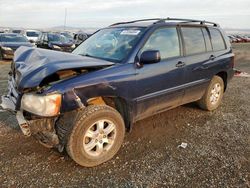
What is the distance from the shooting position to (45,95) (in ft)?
8.99

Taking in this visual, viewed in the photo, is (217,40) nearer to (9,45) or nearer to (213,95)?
(213,95)

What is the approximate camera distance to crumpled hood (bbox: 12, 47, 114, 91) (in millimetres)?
2809

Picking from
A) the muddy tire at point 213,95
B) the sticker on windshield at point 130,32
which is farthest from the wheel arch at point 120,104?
the muddy tire at point 213,95

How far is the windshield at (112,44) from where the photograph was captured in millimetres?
3617

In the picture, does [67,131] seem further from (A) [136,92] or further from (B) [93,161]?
(A) [136,92]

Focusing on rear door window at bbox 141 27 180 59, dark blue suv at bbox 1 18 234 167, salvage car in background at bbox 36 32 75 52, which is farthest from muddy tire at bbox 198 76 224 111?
salvage car in background at bbox 36 32 75 52

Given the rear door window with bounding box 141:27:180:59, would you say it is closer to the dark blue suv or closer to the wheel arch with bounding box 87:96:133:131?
the dark blue suv

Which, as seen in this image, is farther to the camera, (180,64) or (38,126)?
(180,64)

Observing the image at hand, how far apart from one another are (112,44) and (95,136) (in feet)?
4.93

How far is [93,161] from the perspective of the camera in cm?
316

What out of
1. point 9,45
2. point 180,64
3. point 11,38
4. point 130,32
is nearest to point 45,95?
point 130,32

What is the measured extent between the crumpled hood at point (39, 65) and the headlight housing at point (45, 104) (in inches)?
6.1

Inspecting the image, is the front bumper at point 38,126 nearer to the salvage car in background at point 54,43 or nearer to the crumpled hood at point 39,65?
the crumpled hood at point 39,65

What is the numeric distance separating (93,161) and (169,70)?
178 cm
